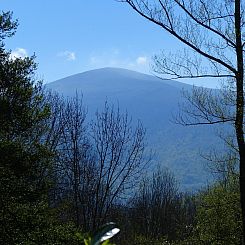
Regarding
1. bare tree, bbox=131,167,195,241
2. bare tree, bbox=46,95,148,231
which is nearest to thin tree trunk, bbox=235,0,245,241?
bare tree, bbox=46,95,148,231

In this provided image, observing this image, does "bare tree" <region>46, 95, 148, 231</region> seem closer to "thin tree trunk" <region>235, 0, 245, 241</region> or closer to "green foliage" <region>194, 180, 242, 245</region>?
"green foliage" <region>194, 180, 242, 245</region>

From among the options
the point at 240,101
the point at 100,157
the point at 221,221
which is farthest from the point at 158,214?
the point at 240,101

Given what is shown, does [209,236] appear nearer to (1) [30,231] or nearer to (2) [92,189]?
(2) [92,189]

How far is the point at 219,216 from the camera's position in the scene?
52.0ft

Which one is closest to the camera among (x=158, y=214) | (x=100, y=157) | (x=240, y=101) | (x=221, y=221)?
(x=240, y=101)

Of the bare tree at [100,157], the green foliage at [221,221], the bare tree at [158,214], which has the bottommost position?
the bare tree at [158,214]

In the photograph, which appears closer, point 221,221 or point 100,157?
point 221,221

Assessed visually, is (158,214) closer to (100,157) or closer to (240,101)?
(100,157)

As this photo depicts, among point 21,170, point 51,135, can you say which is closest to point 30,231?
point 21,170

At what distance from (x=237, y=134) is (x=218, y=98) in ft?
3.12

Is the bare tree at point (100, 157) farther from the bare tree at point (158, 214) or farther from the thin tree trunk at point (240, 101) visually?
the bare tree at point (158, 214)

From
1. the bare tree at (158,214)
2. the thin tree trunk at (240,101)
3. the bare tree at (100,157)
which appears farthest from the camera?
the bare tree at (158,214)

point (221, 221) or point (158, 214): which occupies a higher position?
point (221, 221)

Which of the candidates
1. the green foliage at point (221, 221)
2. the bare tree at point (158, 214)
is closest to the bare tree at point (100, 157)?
the green foliage at point (221, 221)
